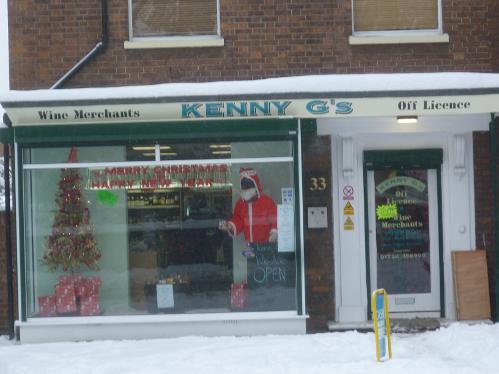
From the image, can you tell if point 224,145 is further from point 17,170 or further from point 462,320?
point 462,320

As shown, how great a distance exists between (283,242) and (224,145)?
146 cm

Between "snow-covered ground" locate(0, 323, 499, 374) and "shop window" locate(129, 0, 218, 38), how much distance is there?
407 centimetres

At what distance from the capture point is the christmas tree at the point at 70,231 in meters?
10.2

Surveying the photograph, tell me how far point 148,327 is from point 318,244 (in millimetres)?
2474

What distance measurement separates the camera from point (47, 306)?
10.1 metres

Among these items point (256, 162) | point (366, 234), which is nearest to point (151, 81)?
point (256, 162)

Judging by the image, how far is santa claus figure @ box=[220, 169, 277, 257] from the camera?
33.3 ft

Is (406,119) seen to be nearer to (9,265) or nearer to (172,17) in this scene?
(172,17)

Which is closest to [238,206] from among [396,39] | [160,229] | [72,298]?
[160,229]

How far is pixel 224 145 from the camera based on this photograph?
33.0 feet

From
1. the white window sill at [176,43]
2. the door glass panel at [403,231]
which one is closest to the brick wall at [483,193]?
the door glass panel at [403,231]

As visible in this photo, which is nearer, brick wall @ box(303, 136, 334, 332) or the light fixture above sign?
the light fixture above sign

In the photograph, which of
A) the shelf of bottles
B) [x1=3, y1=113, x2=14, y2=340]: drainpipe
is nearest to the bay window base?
[x1=3, y1=113, x2=14, y2=340]: drainpipe

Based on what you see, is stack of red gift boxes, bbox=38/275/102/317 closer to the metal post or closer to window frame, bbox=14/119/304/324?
window frame, bbox=14/119/304/324
